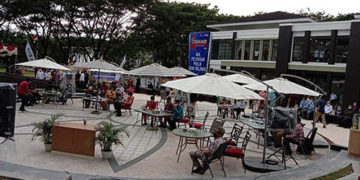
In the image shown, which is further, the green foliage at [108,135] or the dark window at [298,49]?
the dark window at [298,49]

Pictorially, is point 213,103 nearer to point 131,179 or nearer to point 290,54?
point 290,54

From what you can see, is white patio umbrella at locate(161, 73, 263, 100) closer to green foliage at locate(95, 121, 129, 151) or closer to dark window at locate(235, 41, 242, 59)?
green foliage at locate(95, 121, 129, 151)

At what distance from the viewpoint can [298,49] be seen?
95.6ft

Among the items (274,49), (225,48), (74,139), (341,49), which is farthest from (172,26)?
(74,139)

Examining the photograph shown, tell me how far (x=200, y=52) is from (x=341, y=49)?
11.2 meters

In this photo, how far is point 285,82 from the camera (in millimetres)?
11891

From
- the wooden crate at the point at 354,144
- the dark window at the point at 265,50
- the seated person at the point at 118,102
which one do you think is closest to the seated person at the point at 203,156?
the wooden crate at the point at 354,144

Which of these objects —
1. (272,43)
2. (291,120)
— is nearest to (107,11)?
(272,43)

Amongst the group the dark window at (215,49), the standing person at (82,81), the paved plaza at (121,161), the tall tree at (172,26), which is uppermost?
the tall tree at (172,26)

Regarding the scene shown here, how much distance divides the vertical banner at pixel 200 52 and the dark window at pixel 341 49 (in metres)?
10.4

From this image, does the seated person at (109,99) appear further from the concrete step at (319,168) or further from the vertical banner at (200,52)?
the concrete step at (319,168)

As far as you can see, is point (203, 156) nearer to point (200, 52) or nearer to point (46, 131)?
point (46, 131)

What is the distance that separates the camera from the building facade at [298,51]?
79.7ft

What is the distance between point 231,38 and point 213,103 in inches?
423
